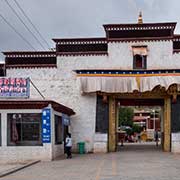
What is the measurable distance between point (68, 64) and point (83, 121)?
13.8 feet

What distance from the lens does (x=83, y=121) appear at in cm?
3161

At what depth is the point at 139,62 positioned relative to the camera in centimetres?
3158

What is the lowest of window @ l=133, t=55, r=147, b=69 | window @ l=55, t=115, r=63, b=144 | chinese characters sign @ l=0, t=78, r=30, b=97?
window @ l=55, t=115, r=63, b=144

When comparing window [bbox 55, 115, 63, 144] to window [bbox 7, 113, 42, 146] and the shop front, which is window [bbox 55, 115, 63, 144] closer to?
the shop front

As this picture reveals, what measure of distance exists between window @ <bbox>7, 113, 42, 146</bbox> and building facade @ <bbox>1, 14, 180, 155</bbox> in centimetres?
589

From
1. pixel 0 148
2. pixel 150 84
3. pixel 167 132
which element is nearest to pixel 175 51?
pixel 150 84

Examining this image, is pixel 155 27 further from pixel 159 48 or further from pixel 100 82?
pixel 100 82

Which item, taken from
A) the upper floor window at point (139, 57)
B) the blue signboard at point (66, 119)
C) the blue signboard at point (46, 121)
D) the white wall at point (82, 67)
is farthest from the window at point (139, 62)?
the blue signboard at point (46, 121)

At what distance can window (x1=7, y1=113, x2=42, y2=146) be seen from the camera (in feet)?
81.1

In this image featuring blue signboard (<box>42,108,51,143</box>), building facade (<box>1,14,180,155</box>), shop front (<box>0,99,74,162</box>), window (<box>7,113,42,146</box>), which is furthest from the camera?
building facade (<box>1,14,180,155</box>)

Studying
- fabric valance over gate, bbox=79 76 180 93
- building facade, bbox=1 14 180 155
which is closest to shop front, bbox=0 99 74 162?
fabric valance over gate, bbox=79 76 180 93

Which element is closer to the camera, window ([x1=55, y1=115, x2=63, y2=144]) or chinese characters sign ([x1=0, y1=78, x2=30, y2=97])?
chinese characters sign ([x1=0, y1=78, x2=30, y2=97])

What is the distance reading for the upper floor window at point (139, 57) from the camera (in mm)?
31125

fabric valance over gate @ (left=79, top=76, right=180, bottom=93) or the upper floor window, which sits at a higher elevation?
the upper floor window
